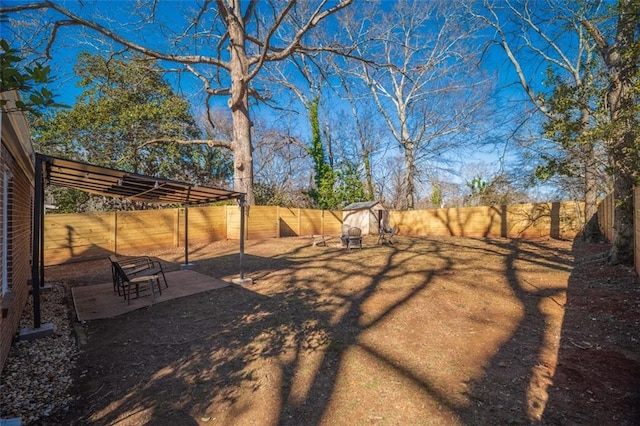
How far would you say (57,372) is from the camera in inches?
127

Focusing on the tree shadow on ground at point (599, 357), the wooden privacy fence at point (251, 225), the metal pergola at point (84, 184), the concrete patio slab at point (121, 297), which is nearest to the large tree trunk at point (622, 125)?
the tree shadow on ground at point (599, 357)

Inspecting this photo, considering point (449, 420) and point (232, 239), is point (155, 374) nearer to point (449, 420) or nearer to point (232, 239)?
point (449, 420)

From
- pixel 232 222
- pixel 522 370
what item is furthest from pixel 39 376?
pixel 232 222

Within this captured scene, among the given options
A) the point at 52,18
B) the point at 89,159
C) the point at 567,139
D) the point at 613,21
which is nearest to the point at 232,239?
the point at 89,159

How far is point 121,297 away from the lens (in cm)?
587

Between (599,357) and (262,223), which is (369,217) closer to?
(262,223)

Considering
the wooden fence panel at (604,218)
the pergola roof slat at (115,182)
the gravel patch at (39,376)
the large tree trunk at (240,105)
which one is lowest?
the gravel patch at (39,376)

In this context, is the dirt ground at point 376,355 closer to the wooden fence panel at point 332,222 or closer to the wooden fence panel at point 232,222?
the wooden fence panel at point 232,222

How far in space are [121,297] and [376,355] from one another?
5039 mm

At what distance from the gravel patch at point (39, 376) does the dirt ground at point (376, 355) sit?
0.16m

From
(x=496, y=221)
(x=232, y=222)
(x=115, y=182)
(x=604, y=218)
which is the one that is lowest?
→ (x=232, y=222)

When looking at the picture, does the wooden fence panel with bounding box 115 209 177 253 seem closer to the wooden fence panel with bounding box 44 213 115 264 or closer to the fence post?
the fence post

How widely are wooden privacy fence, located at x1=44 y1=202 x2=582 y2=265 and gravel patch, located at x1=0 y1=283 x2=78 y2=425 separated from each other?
259 inches

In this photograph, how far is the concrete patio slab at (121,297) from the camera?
508 centimetres
